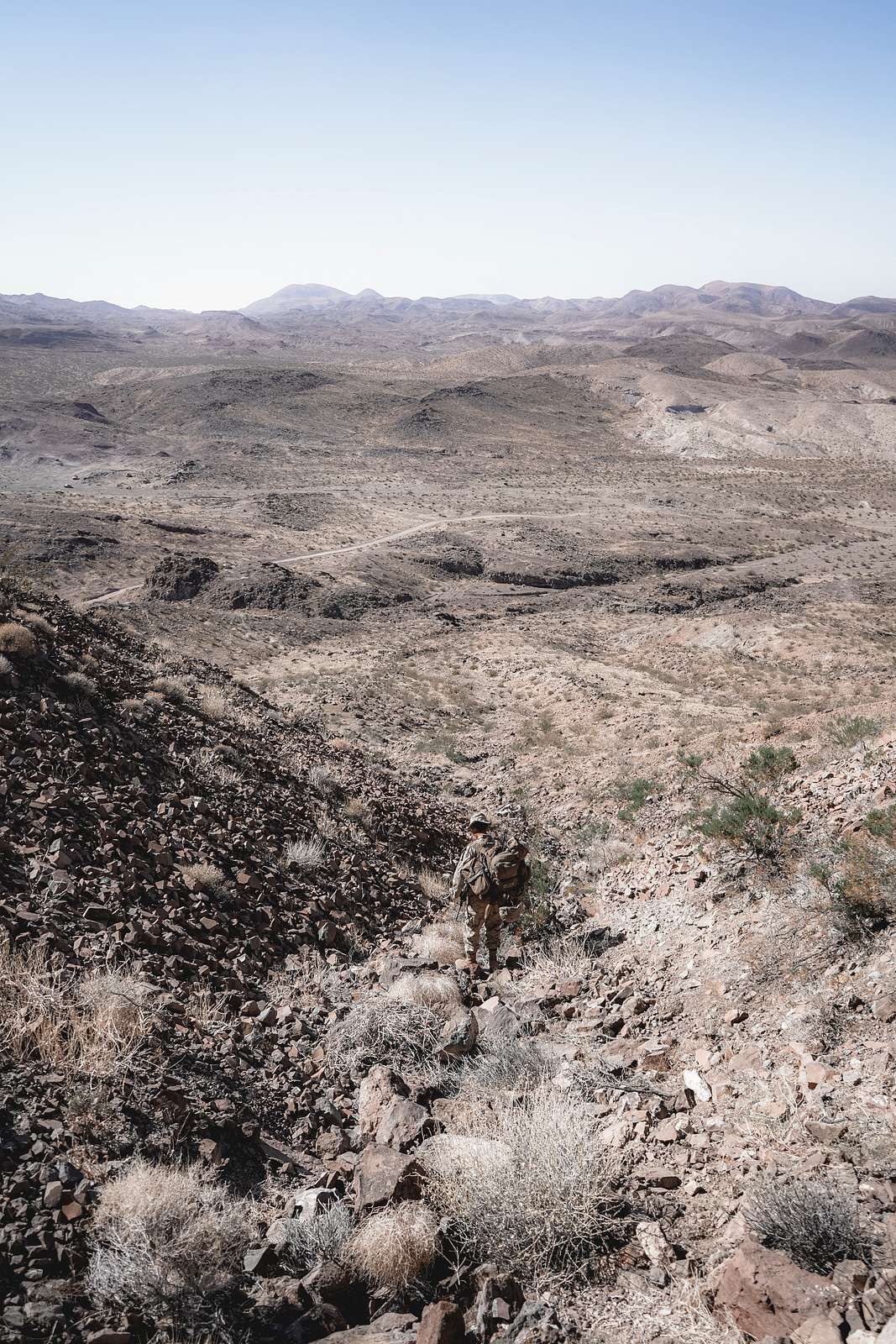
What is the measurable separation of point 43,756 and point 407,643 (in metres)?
17.5

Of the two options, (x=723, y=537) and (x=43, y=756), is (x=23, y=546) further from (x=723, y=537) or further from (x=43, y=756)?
(x=723, y=537)

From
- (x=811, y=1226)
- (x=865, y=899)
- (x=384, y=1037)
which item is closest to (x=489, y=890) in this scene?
(x=384, y=1037)

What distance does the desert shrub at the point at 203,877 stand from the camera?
671 cm

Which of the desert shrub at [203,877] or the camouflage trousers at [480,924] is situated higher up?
the desert shrub at [203,877]

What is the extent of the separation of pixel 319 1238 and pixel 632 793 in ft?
25.4

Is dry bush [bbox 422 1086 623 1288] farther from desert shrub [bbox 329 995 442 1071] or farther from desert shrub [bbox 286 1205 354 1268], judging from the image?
desert shrub [bbox 329 995 442 1071]

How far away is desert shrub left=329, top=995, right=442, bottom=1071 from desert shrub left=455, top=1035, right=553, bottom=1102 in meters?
0.32

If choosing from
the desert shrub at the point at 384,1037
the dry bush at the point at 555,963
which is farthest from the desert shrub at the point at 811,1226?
the dry bush at the point at 555,963

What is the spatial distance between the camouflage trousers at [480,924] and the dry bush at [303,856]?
193 cm

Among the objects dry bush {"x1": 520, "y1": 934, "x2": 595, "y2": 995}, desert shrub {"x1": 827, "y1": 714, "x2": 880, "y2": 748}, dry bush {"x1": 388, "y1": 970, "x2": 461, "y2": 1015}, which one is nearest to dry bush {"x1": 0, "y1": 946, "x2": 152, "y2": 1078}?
dry bush {"x1": 388, "y1": 970, "x2": 461, "y2": 1015}

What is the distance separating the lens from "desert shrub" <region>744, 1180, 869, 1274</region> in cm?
314

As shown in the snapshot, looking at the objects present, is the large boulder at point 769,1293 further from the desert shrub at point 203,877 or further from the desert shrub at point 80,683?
the desert shrub at point 80,683

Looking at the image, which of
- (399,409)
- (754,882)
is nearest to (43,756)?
(754,882)

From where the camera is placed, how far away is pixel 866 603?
28.7 m
